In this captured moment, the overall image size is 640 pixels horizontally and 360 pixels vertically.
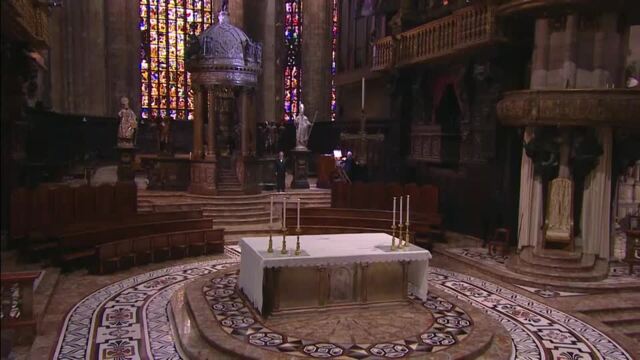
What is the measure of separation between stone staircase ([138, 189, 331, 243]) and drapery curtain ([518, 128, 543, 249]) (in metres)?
6.57

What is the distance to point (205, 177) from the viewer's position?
1731 cm

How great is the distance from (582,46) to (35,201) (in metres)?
11.7

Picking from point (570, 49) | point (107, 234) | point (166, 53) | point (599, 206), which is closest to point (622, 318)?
point (599, 206)

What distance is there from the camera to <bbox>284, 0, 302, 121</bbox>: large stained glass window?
2984 centimetres

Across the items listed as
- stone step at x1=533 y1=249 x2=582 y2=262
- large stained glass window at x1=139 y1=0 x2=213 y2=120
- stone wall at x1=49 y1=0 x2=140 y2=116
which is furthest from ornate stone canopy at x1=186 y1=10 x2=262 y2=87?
large stained glass window at x1=139 y1=0 x2=213 y2=120

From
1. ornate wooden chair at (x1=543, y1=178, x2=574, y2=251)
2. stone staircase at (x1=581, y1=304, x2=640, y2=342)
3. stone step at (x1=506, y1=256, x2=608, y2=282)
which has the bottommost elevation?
stone staircase at (x1=581, y1=304, x2=640, y2=342)

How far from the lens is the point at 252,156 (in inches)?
723

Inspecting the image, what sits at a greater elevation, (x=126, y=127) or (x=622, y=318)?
(x=126, y=127)

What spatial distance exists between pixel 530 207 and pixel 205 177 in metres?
9.94

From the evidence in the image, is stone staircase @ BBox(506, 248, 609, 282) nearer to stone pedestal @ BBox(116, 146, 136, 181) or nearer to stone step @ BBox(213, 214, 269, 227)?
stone step @ BBox(213, 214, 269, 227)

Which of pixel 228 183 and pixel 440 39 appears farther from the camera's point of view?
pixel 228 183

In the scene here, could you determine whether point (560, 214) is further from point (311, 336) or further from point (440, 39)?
point (311, 336)

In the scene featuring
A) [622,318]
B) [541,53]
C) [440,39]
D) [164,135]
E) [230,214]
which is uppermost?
[440,39]

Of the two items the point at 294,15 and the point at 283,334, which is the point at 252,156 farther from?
the point at 294,15
